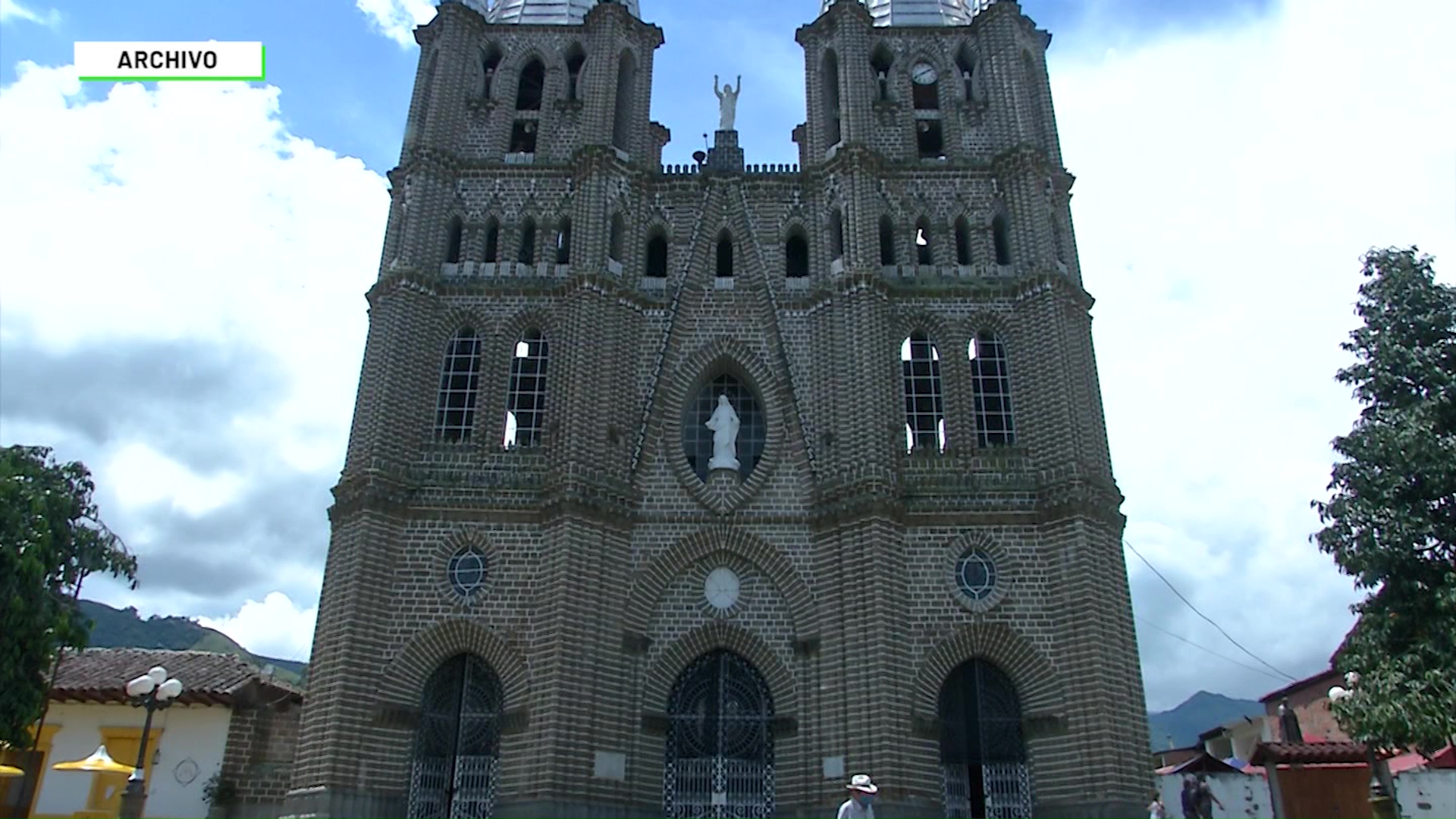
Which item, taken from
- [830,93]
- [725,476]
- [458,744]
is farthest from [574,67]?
[458,744]

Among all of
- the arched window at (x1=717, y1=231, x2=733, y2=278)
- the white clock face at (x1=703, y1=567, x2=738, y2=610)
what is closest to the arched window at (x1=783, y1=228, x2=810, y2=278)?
the arched window at (x1=717, y1=231, x2=733, y2=278)

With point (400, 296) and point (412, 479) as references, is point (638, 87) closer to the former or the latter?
point (400, 296)

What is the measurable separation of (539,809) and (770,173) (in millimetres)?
15857

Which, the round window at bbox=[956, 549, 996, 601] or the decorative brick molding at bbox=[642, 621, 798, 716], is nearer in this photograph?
the decorative brick molding at bbox=[642, 621, 798, 716]

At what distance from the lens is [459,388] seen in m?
24.8

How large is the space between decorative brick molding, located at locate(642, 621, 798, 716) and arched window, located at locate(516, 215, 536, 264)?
32.9 ft

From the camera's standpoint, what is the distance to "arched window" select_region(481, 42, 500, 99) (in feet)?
95.7

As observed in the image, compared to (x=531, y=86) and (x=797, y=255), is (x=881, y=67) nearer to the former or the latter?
(x=797, y=255)

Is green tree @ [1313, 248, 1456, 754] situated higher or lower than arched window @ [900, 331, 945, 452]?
lower

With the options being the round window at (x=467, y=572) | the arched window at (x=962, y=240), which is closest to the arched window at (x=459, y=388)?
the round window at (x=467, y=572)

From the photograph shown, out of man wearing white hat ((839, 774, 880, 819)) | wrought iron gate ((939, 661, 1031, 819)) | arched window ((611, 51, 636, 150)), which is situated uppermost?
arched window ((611, 51, 636, 150))

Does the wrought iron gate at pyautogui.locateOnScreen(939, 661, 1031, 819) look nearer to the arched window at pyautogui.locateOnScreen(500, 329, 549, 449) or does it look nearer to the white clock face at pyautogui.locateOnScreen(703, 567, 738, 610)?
the white clock face at pyautogui.locateOnScreen(703, 567, 738, 610)

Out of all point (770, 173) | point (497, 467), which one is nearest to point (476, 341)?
point (497, 467)

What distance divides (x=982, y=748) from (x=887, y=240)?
39.1 feet
